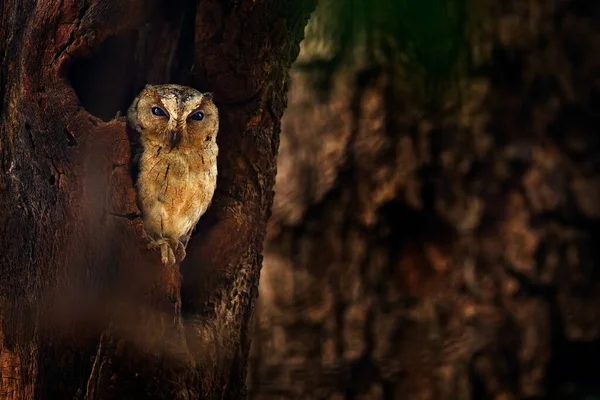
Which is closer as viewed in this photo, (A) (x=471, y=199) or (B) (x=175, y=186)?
(A) (x=471, y=199)

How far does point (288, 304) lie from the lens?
0.93 metres

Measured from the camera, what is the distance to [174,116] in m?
0.98

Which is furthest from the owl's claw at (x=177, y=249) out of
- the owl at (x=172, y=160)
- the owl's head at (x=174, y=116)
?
the owl's head at (x=174, y=116)

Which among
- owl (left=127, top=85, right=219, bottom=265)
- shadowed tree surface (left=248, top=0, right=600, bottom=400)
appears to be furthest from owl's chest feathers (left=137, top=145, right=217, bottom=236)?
shadowed tree surface (left=248, top=0, right=600, bottom=400)

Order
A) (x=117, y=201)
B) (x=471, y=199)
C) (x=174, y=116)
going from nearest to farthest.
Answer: (x=471, y=199) < (x=117, y=201) < (x=174, y=116)

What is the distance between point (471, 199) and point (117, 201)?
0.40 m

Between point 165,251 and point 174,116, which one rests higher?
point 174,116

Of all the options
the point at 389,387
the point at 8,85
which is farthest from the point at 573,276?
the point at 8,85

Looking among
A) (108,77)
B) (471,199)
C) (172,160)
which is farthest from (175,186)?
(471,199)

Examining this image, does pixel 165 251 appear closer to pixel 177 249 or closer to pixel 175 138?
pixel 177 249

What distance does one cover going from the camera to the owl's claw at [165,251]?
0.89 metres

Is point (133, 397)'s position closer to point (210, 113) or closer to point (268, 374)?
Result: point (268, 374)

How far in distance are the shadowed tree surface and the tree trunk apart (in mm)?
182

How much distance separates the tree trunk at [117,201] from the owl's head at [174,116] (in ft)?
0.09
